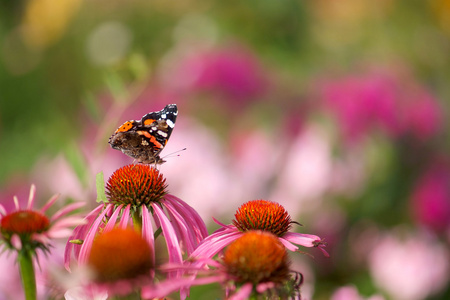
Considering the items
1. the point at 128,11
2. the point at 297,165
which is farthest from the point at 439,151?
the point at 128,11

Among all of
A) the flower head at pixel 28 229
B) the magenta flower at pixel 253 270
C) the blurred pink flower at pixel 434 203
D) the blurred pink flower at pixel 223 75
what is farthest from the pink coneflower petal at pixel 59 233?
the blurred pink flower at pixel 223 75

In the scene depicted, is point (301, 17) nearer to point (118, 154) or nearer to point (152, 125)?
point (118, 154)

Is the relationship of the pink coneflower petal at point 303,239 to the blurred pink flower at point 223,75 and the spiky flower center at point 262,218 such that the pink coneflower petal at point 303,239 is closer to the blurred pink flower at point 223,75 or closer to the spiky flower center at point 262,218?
the spiky flower center at point 262,218

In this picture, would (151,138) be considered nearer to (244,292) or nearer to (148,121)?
(148,121)

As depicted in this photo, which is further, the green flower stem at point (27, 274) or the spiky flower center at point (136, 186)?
the spiky flower center at point (136, 186)

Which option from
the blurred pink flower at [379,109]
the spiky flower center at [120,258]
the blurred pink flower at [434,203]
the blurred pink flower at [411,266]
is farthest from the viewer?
the blurred pink flower at [379,109]

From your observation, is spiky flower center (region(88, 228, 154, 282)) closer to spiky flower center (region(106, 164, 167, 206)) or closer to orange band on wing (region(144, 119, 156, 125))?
spiky flower center (region(106, 164, 167, 206))
